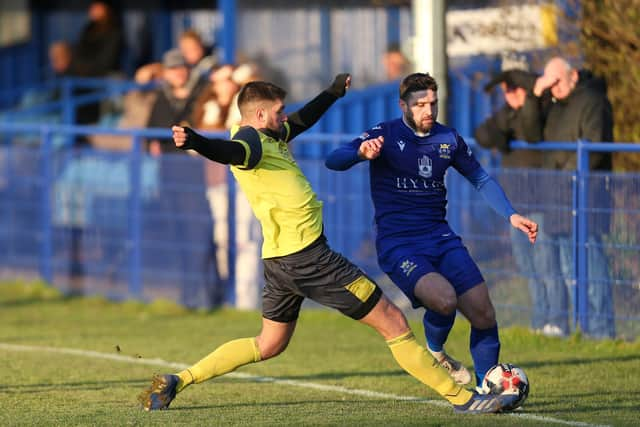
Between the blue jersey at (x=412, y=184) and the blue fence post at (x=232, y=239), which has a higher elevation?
the blue jersey at (x=412, y=184)

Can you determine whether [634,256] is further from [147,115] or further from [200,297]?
[147,115]

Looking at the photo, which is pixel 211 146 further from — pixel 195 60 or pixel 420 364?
pixel 195 60

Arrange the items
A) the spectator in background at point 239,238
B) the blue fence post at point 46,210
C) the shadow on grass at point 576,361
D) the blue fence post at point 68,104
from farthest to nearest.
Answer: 1. the blue fence post at point 68,104
2. the blue fence post at point 46,210
3. the spectator in background at point 239,238
4. the shadow on grass at point 576,361

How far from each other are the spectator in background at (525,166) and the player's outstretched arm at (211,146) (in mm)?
4358

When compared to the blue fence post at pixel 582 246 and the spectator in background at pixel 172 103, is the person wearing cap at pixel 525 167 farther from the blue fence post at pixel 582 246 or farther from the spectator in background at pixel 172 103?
the spectator in background at pixel 172 103

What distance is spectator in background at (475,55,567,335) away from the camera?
1163cm

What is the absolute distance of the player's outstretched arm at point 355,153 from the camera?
26.3 feet

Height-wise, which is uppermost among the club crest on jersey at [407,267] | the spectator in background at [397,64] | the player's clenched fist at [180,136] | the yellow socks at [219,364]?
the spectator in background at [397,64]

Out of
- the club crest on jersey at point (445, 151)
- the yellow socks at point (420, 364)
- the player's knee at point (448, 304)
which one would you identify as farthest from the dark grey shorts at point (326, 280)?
the club crest on jersey at point (445, 151)

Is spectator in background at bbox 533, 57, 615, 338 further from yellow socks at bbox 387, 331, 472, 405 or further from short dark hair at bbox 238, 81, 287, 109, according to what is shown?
short dark hair at bbox 238, 81, 287, 109

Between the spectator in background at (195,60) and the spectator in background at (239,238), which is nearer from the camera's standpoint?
the spectator in background at (239,238)

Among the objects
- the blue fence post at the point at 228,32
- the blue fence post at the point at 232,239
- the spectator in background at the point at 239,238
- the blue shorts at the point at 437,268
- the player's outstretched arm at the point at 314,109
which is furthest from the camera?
the blue fence post at the point at 228,32

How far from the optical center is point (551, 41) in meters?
13.3

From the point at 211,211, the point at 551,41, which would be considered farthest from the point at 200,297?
the point at 551,41
